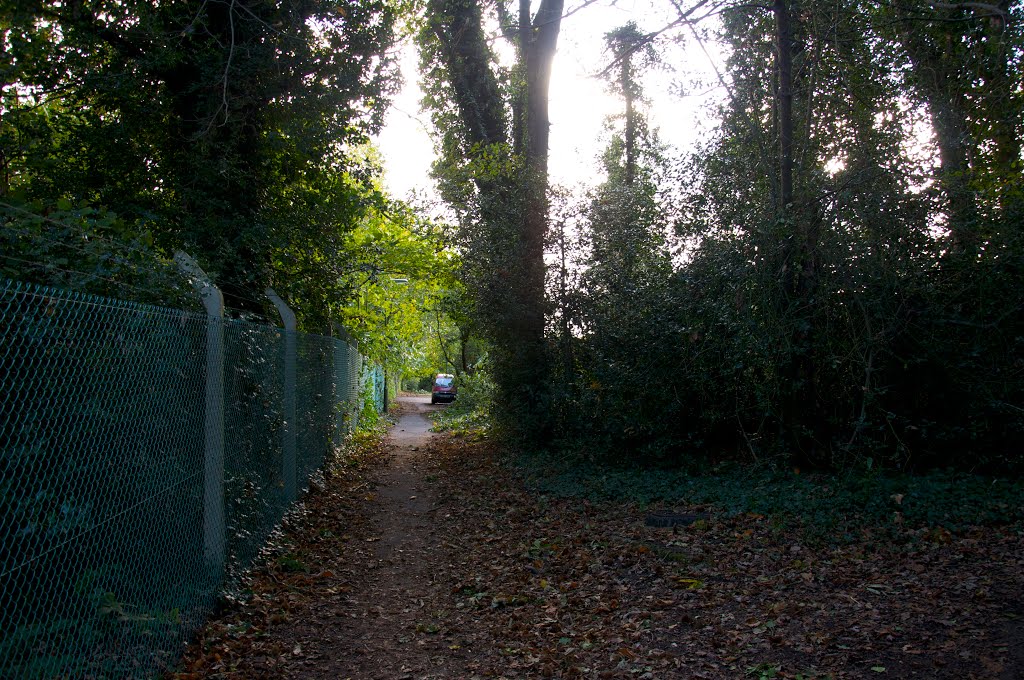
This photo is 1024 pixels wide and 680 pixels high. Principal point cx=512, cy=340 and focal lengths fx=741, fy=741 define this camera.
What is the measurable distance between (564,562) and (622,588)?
3.32ft

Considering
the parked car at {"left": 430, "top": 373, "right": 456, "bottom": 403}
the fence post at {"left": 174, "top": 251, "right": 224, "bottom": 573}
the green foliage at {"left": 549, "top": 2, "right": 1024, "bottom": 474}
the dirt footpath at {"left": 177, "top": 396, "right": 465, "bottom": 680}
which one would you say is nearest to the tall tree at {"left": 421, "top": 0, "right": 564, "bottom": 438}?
the green foliage at {"left": 549, "top": 2, "right": 1024, "bottom": 474}

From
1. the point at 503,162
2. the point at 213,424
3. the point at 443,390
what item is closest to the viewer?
the point at 213,424

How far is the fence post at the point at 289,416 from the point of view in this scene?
8180 millimetres

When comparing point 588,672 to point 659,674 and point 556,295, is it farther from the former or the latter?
point 556,295

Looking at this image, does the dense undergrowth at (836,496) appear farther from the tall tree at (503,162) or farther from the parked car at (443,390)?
the parked car at (443,390)

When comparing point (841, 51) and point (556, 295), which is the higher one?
point (841, 51)

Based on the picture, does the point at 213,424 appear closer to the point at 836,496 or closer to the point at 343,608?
the point at 343,608

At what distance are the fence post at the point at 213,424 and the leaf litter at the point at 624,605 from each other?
585 millimetres

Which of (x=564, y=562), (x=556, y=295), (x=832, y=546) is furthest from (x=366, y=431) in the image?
(x=832, y=546)

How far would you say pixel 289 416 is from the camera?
8.30 metres

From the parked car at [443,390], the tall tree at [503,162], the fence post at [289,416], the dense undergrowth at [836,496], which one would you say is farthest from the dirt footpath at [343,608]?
the parked car at [443,390]

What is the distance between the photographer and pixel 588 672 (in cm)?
461

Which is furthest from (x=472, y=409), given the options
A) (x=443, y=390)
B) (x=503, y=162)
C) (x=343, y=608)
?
(x=343, y=608)

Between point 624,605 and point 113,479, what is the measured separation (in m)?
3.77
